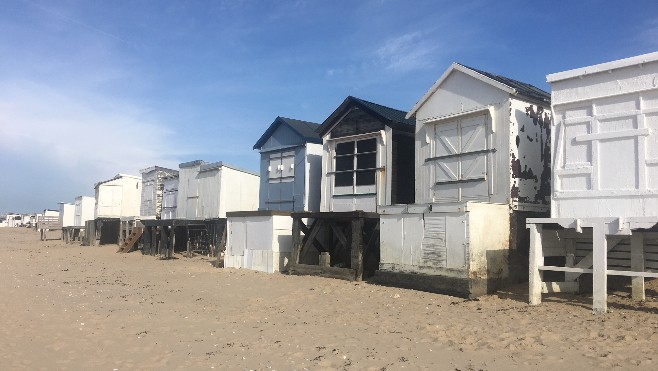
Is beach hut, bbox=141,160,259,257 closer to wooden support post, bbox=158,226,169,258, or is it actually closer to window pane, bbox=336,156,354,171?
wooden support post, bbox=158,226,169,258

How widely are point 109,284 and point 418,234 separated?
9.82 meters

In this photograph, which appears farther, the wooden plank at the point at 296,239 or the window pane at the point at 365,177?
the window pane at the point at 365,177

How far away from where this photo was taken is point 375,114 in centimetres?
1758

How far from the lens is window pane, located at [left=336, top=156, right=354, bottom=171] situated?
731 inches

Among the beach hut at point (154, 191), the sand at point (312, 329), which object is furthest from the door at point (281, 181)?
the beach hut at point (154, 191)

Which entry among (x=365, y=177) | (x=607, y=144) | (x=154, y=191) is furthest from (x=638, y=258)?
(x=154, y=191)

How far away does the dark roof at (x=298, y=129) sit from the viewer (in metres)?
21.1

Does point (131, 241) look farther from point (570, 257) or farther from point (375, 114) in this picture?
point (570, 257)

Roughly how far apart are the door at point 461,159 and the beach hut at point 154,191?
20539 millimetres

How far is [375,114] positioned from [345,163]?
2.33 metres

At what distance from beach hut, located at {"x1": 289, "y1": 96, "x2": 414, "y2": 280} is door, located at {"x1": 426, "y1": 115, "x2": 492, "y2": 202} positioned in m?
1.99

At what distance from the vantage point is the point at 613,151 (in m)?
10.0

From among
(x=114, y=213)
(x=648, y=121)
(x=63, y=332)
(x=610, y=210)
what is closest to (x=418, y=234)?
(x=610, y=210)

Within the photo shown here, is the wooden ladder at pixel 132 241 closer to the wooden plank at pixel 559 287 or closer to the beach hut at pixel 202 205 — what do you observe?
the beach hut at pixel 202 205
